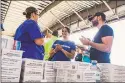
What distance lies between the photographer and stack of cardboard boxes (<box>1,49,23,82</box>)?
1578 millimetres

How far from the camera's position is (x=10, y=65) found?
163 cm

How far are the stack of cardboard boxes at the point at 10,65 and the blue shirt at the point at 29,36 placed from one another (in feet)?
2.02

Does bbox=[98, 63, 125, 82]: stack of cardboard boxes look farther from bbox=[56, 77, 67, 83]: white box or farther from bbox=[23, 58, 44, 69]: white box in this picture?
bbox=[23, 58, 44, 69]: white box

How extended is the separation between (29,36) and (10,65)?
2.41ft

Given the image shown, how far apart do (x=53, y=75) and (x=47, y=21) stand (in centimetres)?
650

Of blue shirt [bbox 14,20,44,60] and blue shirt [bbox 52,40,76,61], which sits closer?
blue shirt [bbox 14,20,44,60]

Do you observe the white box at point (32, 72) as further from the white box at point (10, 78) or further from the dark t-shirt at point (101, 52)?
the dark t-shirt at point (101, 52)

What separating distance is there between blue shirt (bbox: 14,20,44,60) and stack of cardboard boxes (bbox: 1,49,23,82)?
0.62 meters

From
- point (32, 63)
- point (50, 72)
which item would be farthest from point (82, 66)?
point (32, 63)

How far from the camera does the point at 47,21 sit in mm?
8305

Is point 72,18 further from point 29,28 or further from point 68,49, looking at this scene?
point 29,28

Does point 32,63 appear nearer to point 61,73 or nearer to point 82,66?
point 61,73

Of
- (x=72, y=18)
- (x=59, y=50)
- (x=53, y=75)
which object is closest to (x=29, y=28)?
(x=53, y=75)

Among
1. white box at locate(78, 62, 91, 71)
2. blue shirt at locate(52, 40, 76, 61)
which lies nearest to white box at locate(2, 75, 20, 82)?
white box at locate(78, 62, 91, 71)
